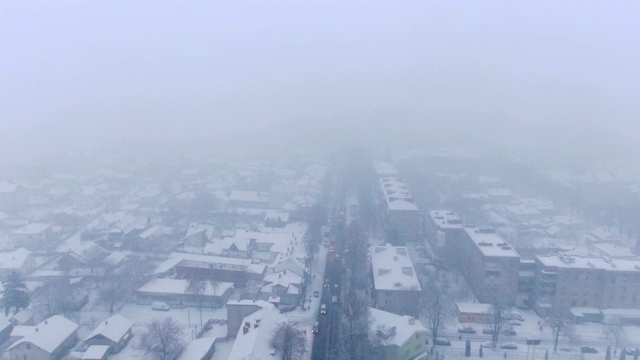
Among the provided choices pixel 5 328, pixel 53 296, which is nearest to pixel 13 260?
pixel 53 296

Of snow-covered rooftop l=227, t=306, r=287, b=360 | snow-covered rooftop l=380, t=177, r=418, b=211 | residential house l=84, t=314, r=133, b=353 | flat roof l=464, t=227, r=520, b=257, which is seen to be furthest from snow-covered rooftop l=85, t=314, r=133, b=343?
snow-covered rooftop l=380, t=177, r=418, b=211

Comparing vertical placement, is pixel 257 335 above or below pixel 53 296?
above

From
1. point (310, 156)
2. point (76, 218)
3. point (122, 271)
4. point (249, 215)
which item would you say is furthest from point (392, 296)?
point (310, 156)

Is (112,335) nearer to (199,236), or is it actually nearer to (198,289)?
(198,289)

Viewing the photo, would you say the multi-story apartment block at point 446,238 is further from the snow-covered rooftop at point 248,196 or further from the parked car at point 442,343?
the snow-covered rooftop at point 248,196

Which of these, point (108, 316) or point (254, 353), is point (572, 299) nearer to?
point (254, 353)

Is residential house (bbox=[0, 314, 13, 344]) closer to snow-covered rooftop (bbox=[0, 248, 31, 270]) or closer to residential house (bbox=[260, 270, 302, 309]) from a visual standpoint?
snow-covered rooftop (bbox=[0, 248, 31, 270])
